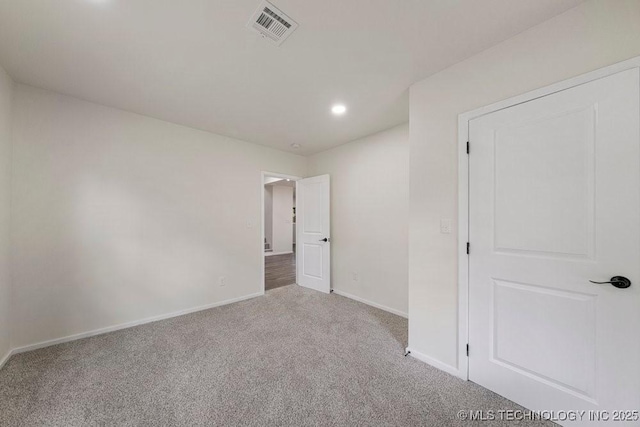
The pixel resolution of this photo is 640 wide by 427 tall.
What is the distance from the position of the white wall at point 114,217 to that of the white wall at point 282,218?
475 centimetres

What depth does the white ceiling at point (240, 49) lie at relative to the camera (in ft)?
4.59

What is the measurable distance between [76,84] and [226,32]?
5.78 ft

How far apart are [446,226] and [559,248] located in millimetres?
666

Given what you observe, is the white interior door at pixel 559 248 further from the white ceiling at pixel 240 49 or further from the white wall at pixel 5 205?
the white wall at pixel 5 205

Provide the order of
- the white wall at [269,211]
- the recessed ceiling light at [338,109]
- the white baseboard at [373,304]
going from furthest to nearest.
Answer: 1. the white wall at [269,211]
2. the white baseboard at [373,304]
3. the recessed ceiling light at [338,109]

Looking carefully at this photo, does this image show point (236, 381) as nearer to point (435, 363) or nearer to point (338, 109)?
point (435, 363)

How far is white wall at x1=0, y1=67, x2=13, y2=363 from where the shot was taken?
76.2 inches

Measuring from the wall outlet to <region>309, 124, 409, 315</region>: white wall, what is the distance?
109cm

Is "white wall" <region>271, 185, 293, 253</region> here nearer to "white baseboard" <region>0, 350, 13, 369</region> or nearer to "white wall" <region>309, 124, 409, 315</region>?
"white wall" <region>309, 124, 409, 315</region>

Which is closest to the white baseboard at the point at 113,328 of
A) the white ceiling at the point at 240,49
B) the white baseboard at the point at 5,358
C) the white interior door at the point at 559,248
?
the white baseboard at the point at 5,358

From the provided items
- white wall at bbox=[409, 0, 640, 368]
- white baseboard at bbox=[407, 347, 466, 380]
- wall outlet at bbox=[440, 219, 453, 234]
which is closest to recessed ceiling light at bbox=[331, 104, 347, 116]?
white wall at bbox=[409, 0, 640, 368]

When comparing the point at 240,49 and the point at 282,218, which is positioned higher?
the point at 240,49

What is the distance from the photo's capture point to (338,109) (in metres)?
2.65

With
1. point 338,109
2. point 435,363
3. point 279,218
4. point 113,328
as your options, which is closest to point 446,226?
point 435,363
